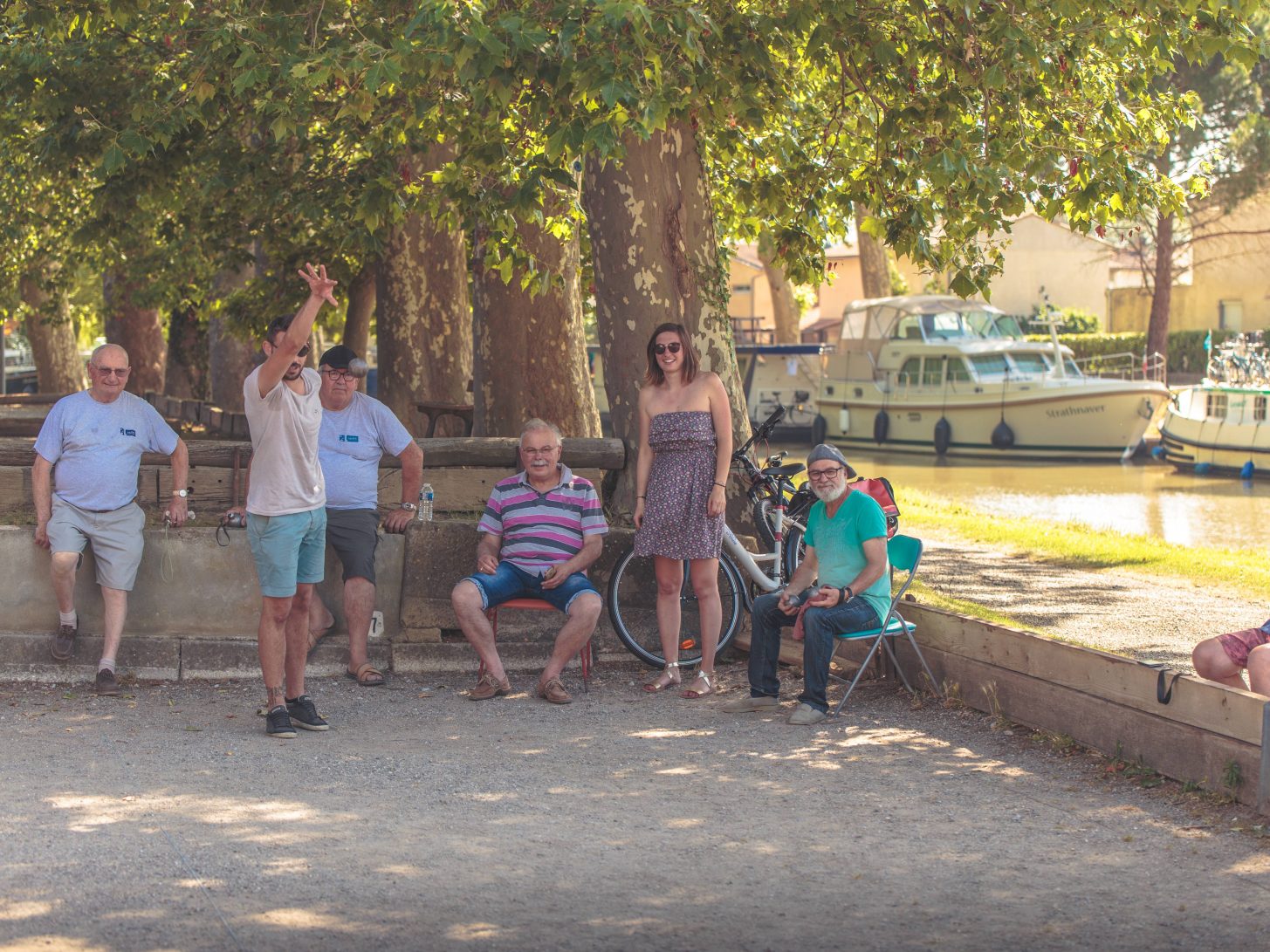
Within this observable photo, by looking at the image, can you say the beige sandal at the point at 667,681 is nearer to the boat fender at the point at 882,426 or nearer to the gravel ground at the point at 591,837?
the gravel ground at the point at 591,837

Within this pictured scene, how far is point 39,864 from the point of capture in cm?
541

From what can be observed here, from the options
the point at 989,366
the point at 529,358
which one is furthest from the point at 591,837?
the point at 989,366

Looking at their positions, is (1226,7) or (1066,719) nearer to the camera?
(1066,719)

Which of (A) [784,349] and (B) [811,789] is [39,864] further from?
(A) [784,349]

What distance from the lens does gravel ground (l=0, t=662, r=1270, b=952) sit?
4.89 m

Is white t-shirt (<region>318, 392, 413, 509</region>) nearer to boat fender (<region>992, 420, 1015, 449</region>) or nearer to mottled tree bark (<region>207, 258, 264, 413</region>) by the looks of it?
mottled tree bark (<region>207, 258, 264, 413</region>)

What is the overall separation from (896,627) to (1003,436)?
27897mm

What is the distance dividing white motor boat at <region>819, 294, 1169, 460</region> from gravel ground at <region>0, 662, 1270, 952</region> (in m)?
27.3

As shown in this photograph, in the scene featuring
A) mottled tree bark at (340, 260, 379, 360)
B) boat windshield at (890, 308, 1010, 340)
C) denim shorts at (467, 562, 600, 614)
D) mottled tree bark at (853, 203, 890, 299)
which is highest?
mottled tree bark at (853, 203, 890, 299)

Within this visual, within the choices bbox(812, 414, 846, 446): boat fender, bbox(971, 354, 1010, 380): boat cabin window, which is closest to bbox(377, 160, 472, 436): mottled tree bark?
bbox(971, 354, 1010, 380): boat cabin window

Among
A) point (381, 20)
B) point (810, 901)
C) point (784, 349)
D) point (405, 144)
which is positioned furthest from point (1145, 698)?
point (784, 349)

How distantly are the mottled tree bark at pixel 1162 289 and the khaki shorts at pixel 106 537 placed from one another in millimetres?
35664

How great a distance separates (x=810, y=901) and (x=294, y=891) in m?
1.61

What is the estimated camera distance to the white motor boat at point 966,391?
3422 centimetres
